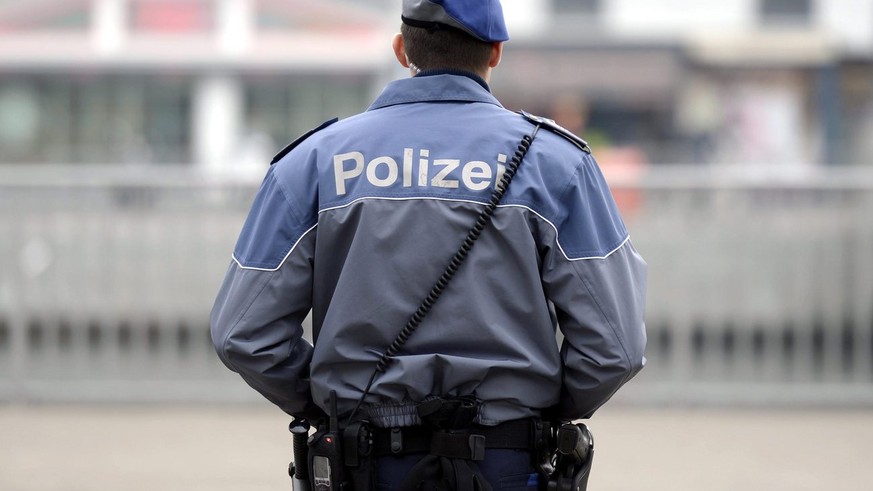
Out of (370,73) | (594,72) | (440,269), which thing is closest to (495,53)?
(440,269)

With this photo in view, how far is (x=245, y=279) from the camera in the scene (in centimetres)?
284

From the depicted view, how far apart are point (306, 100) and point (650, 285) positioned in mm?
28457

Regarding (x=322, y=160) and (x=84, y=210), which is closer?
(x=322, y=160)

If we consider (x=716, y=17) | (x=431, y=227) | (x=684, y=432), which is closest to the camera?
(x=431, y=227)

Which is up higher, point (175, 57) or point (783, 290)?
point (175, 57)

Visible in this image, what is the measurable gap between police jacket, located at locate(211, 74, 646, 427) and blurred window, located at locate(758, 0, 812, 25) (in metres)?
33.3

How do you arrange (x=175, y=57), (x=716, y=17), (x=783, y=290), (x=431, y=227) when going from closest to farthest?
1. (x=431, y=227)
2. (x=783, y=290)
3. (x=716, y=17)
4. (x=175, y=57)

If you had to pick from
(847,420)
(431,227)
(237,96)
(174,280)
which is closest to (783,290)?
(847,420)

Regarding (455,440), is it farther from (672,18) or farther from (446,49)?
(672,18)

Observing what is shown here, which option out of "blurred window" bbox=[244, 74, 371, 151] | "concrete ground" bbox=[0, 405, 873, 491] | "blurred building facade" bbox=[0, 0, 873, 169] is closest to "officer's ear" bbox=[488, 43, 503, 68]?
"concrete ground" bbox=[0, 405, 873, 491]

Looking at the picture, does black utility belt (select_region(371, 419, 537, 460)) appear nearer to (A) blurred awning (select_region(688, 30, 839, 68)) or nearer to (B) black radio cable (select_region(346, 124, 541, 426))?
(B) black radio cable (select_region(346, 124, 541, 426))

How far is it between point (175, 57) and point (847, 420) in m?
30.6

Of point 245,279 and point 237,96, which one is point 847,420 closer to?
point 245,279

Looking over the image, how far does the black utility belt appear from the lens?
2738 millimetres
